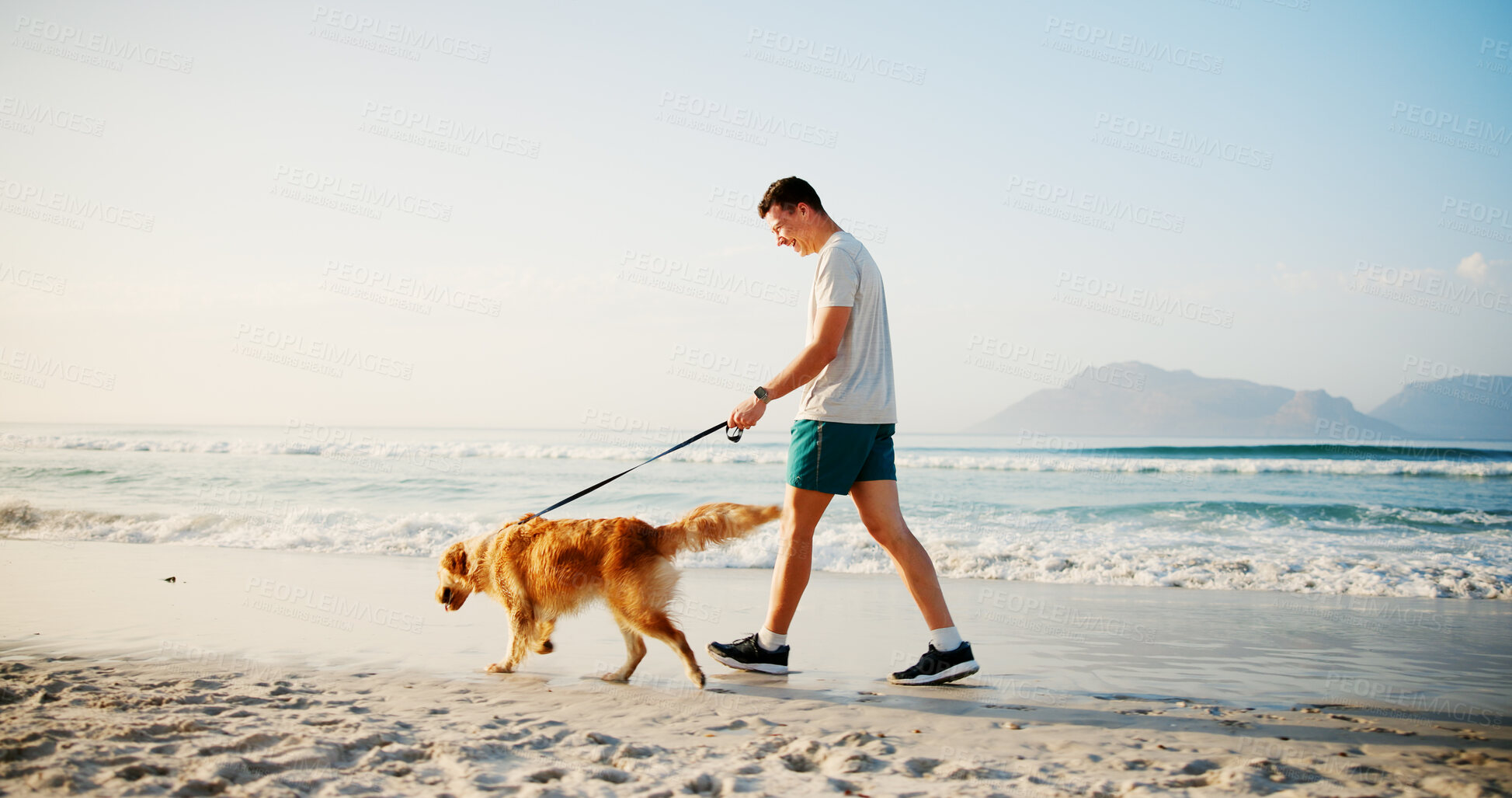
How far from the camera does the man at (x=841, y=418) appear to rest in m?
3.36

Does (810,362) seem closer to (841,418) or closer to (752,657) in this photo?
(841,418)

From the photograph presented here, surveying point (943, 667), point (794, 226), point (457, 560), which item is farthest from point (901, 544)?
point (457, 560)

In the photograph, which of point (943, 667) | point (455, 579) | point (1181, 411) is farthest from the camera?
point (1181, 411)

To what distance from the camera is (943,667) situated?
11.4 ft

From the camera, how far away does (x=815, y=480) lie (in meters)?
3.38

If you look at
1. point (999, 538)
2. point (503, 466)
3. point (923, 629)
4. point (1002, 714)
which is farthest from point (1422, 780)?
point (503, 466)

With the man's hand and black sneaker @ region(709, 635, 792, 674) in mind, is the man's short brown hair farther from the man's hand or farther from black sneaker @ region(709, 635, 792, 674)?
black sneaker @ region(709, 635, 792, 674)

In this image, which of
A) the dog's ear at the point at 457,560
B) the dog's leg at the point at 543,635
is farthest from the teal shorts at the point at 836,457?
the dog's ear at the point at 457,560

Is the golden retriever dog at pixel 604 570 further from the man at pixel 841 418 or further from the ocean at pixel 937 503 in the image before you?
the ocean at pixel 937 503

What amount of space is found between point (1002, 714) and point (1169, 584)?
4309mm

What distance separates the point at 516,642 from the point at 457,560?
1.93ft

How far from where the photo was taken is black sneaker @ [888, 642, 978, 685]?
3.47 metres

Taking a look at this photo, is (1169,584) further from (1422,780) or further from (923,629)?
(1422,780)

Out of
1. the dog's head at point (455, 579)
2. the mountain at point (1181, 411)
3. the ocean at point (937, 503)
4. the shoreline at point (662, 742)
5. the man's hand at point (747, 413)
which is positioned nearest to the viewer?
the shoreline at point (662, 742)
